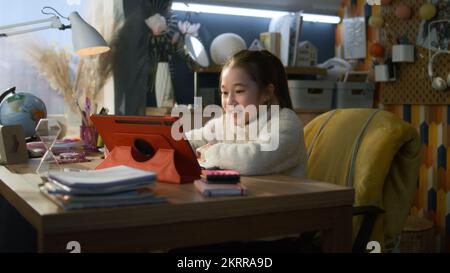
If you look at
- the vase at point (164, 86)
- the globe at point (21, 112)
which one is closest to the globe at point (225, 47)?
the vase at point (164, 86)

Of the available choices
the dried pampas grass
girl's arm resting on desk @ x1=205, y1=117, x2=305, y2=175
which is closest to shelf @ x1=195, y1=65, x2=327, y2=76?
the dried pampas grass

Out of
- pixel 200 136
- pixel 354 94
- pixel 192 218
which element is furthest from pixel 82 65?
pixel 192 218

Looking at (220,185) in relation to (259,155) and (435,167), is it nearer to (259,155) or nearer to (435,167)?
(259,155)

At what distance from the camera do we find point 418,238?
2.53m

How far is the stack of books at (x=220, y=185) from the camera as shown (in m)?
0.99

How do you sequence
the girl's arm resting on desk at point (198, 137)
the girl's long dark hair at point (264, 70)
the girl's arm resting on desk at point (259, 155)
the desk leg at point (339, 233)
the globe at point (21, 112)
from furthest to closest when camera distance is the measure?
the globe at point (21, 112)
the girl's arm resting on desk at point (198, 137)
the girl's long dark hair at point (264, 70)
the girl's arm resting on desk at point (259, 155)
the desk leg at point (339, 233)

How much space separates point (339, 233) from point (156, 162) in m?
0.44

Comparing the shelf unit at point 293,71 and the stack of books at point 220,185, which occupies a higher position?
the shelf unit at point 293,71

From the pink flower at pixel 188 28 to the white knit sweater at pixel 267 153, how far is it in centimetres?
128

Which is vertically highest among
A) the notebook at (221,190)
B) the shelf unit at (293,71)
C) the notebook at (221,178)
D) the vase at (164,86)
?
the shelf unit at (293,71)

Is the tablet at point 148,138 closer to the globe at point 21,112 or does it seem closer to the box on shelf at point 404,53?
the globe at point 21,112

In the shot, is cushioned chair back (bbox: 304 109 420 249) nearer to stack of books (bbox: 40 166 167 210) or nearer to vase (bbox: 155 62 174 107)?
stack of books (bbox: 40 166 167 210)

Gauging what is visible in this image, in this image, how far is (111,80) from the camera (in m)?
2.70

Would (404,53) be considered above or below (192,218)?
above
